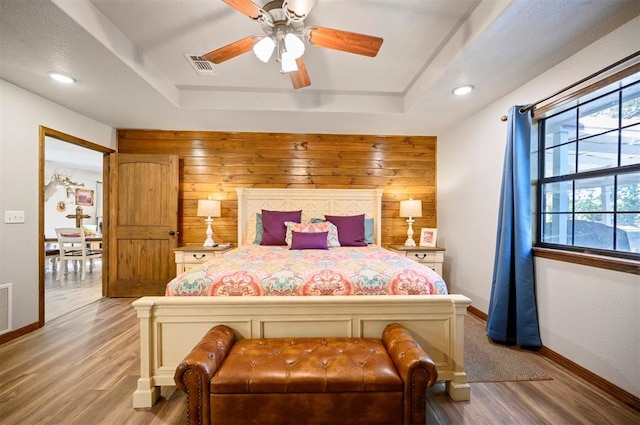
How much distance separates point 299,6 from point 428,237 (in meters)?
3.17

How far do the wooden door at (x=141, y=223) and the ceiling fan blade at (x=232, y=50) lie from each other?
2159mm

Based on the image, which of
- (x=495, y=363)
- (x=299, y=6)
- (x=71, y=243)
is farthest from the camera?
(x=71, y=243)

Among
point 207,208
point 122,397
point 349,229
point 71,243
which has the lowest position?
point 122,397

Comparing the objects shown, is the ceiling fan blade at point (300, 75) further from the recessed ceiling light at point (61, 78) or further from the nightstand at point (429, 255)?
the nightstand at point (429, 255)

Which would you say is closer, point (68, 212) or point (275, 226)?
point (275, 226)

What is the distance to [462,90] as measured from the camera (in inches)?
99.0

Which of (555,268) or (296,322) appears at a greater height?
(555,268)

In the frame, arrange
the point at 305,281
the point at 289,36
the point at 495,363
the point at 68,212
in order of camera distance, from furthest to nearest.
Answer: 1. the point at 68,212
2. the point at 495,363
3. the point at 305,281
4. the point at 289,36

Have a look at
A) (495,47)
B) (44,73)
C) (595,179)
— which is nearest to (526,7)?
(495,47)

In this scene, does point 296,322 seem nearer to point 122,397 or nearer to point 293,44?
point 122,397

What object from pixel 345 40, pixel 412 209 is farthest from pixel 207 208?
pixel 412 209

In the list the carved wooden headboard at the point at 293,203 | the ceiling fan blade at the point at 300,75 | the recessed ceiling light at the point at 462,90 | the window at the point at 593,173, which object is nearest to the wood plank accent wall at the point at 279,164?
the carved wooden headboard at the point at 293,203

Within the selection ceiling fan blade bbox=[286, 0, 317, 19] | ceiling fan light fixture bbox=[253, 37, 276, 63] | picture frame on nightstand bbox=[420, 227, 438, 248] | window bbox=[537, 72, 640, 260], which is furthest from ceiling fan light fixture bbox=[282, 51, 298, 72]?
picture frame on nightstand bbox=[420, 227, 438, 248]

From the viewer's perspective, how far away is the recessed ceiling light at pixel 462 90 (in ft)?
8.06
